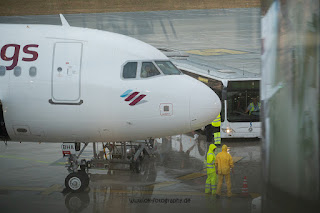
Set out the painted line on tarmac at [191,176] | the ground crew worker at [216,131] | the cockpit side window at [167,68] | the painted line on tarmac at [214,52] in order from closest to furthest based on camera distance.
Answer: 1. the cockpit side window at [167,68]
2. the painted line on tarmac at [191,176]
3. the ground crew worker at [216,131]
4. the painted line on tarmac at [214,52]

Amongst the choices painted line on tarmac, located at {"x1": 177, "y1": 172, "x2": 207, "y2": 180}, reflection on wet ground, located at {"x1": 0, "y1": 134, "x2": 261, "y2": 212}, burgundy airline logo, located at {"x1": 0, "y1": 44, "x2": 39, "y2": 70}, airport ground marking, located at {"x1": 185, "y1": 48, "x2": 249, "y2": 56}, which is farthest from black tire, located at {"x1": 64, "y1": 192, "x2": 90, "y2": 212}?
airport ground marking, located at {"x1": 185, "y1": 48, "x2": 249, "y2": 56}

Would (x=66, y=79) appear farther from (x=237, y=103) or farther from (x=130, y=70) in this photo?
(x=237, y=103)

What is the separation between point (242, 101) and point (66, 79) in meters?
12.0

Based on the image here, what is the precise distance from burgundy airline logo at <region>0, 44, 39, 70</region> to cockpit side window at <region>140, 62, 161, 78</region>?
254 cm

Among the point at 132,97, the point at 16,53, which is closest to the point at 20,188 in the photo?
the point at 16,53

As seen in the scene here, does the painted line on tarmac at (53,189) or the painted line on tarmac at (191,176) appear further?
the painted line on tarmac at (191,176)

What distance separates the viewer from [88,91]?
10852 millimetres

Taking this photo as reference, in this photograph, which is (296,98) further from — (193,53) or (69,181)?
(193,53)

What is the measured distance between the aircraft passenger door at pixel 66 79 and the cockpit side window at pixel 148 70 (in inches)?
60.0

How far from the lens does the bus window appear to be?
2117 cm

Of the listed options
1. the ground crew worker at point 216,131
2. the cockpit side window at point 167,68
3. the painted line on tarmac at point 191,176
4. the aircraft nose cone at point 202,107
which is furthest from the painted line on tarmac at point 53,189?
the ground crew worker at point 216,131

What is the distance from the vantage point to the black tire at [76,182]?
12.3 meters

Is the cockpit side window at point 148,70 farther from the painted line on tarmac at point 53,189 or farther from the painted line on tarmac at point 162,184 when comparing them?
the painted line on tarmac at point 53,189

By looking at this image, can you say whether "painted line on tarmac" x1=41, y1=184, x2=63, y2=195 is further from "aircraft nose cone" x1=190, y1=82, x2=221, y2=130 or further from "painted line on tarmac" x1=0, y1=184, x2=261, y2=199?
"aircraft nose cone" x1=190, y1=82, x2=221, y2=130
